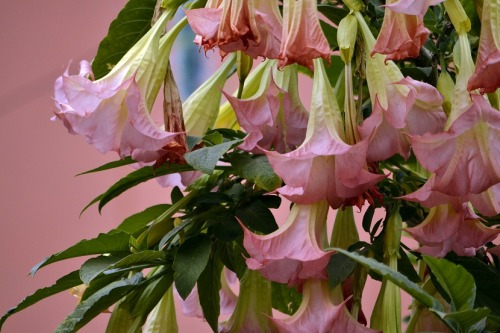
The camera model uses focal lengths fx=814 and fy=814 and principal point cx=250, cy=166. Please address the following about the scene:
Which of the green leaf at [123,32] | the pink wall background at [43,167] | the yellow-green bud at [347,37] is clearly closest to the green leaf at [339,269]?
the yellow-green bud at [347,37]

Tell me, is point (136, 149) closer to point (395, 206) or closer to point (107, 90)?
point (107, 90)

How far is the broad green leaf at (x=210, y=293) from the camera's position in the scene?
0.46m

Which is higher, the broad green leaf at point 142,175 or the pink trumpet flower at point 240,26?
the pink trumpet flower at point 240,26

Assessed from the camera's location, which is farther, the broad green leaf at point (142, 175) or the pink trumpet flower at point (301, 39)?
the broad green leaf at point (142, 175)

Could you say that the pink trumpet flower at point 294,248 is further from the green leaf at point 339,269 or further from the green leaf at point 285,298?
the green leaf at point 285,298

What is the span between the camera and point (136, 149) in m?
0.41

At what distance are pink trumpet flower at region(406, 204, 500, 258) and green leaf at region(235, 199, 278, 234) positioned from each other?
0.08 meters

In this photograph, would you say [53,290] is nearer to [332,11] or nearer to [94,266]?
[94,266]

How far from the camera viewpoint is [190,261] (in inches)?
16.9

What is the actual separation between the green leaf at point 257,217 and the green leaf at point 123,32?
0.51ft

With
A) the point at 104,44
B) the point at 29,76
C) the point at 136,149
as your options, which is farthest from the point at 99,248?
the point at 29,76

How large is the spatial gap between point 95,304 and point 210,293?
2.8 inches

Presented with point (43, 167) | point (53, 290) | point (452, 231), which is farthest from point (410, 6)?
point (43, 167)

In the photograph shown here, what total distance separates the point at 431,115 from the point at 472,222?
6cm
